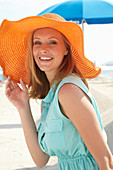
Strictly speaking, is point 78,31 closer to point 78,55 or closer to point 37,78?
point 78,55

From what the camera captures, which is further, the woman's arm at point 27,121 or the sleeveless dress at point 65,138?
the woman's arm at point 27,121

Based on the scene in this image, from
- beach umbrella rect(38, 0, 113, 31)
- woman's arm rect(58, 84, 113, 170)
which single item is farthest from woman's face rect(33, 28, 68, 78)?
beach umbrella rect(38, 0, 113, 31)

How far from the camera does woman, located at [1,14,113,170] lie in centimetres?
142

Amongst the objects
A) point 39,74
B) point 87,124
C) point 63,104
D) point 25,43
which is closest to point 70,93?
point 63,104

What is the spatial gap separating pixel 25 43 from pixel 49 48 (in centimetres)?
55

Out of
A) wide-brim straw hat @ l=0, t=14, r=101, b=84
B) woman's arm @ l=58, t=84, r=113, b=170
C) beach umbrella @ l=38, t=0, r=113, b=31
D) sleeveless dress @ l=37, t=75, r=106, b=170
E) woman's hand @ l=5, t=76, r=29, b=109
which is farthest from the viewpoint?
beach umbrella @ l=38, t=0, r=113, b=31

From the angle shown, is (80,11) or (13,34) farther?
(80,11)

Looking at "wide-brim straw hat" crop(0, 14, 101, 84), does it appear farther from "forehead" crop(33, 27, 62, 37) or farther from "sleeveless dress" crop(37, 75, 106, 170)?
"sleeveless dress" crop(37, 75, 106, 170)

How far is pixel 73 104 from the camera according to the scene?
1.43 meters

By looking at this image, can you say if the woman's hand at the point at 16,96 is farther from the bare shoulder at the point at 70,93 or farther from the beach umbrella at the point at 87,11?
the beach umbrella at the point at 87,11

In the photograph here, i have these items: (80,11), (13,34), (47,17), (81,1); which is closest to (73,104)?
(47,17)

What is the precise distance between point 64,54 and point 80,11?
5100 mm

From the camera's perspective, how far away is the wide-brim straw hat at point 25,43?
1.72m

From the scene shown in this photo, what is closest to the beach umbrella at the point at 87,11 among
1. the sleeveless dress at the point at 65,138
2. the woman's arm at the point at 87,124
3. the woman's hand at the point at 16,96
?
the woman's hand at the point at 16,96
